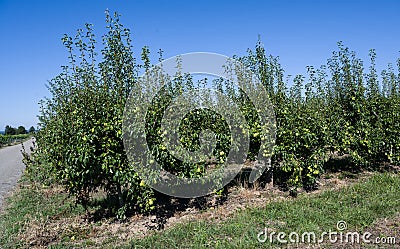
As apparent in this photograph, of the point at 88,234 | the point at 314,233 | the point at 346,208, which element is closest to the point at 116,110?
the point at 88,234

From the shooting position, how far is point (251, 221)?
4973 mm

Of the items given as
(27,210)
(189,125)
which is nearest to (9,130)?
(27,210)

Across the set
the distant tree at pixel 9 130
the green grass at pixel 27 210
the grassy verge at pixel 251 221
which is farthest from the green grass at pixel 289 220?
the distant tree at pixel 9 130

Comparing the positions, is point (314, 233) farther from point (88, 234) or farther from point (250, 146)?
point (88, 234)

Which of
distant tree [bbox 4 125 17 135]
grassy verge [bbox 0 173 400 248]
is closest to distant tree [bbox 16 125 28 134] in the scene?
distant tree [bbox 4 125 17 135]

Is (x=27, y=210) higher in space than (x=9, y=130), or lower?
lower

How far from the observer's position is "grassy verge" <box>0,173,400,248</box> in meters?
4.45

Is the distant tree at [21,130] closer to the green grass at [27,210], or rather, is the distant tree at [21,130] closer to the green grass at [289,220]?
the green grass at [27,210]

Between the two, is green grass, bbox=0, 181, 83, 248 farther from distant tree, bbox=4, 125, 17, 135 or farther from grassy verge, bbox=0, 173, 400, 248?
distant tree, bbox=4, 125, 17, 135

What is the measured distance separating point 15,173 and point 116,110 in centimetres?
1034

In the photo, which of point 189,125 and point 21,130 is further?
point 21,130

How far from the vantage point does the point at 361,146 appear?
25.2 ft

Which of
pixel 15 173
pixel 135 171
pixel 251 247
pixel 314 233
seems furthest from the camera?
pixel 15 173

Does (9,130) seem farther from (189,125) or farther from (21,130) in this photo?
(189,125)
